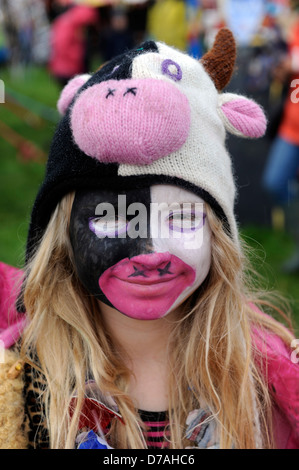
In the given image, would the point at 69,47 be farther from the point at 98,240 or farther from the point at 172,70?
the point at 98,240

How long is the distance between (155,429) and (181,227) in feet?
1.86

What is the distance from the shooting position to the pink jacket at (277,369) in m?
1.58

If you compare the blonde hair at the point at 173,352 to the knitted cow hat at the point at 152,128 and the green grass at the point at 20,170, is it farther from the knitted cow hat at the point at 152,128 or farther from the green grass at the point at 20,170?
the green grass at the point at 20,170

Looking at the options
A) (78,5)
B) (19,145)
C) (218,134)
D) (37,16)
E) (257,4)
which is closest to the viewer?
(218,134)

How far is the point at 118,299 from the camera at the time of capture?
1438 millimetres

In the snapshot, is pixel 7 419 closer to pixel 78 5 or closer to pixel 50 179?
pixel 50 179

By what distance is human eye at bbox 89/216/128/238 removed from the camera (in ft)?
4.59

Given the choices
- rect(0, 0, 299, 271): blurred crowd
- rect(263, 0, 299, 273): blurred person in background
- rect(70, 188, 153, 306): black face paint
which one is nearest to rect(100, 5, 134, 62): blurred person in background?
rect(0, 0, 299, 271): blurred crowd

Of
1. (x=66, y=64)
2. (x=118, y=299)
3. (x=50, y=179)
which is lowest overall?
(x=118, y=299)

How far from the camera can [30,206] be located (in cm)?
175

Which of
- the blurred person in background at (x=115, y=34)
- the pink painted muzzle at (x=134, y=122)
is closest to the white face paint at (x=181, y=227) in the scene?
the pink painted muzzle at (x=134, y=122)

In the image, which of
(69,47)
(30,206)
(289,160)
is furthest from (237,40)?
(69,47)

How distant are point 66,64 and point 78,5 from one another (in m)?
1.11

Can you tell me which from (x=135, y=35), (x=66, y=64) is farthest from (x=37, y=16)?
(x=66, y=64)
